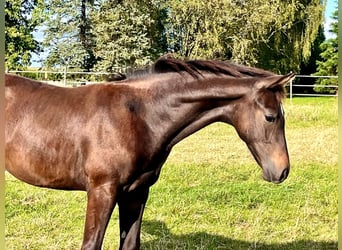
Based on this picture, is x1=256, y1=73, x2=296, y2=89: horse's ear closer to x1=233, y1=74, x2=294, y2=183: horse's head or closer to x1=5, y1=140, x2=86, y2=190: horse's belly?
x1=233, y1=74, x2=294, y2=183: horse's head

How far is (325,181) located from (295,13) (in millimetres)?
18226

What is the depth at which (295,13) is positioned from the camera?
21.8m

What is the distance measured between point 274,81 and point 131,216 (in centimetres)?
127

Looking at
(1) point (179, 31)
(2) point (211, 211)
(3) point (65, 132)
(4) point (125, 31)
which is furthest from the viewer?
(4) point (125, 31)

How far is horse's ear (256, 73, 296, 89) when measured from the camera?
7.68ft

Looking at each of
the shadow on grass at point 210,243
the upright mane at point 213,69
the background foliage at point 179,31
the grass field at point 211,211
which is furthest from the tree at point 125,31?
the upright mane at point 213,69

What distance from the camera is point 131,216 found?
9.20 feet

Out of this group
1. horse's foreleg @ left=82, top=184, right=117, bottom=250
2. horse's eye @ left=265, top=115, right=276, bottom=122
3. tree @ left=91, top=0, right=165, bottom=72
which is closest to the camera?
horse's eye @ left=265, top=115, right=276, bottom=122

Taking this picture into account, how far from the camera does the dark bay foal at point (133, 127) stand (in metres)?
2.39

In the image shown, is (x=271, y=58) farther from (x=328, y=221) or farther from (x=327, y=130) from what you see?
(x=328, y=221)

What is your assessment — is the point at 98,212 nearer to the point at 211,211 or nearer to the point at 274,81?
the point at 274,81

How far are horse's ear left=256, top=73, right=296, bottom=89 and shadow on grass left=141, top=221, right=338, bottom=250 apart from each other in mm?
1792

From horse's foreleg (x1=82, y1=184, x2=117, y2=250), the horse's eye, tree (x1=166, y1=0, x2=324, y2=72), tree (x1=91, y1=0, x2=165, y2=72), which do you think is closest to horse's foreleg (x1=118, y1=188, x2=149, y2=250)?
horse's foreleg (x1=82, y1=184, x2=117, y2=250)

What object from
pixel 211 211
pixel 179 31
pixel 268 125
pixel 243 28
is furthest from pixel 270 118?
pixel 179 31
